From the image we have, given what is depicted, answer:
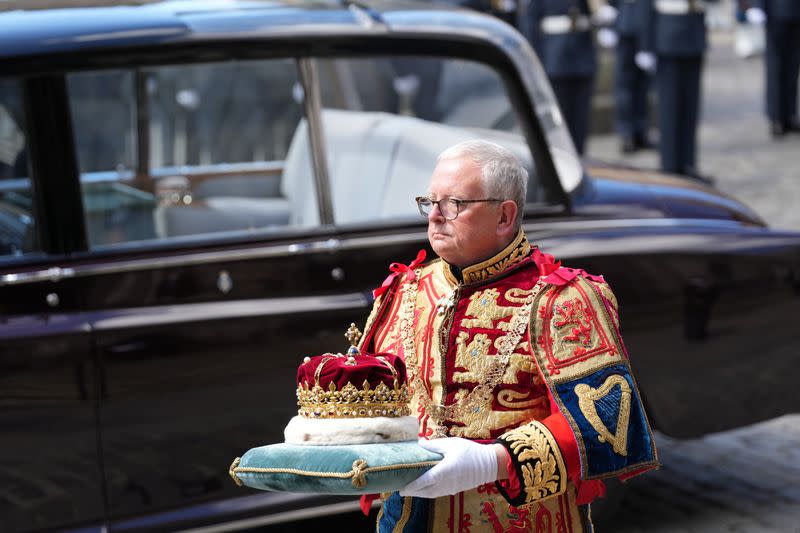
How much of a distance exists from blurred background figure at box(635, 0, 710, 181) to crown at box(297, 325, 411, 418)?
809cm

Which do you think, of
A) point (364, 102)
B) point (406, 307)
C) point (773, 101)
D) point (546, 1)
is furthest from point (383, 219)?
point (773, 101)

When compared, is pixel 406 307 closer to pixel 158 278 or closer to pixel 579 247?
pixel 158 278

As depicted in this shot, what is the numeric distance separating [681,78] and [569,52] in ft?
3.02

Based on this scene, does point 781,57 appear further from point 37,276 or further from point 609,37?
point 37,276

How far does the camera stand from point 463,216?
101 inches

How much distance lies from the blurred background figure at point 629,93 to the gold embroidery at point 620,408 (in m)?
9.82

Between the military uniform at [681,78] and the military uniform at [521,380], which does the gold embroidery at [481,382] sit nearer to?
the military uniform at [521,380]

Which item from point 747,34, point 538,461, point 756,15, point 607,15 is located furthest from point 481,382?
point 747,34

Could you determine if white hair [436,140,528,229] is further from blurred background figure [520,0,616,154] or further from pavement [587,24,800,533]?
blurred background figure [520,0,616,154]

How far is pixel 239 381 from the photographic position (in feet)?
13.3

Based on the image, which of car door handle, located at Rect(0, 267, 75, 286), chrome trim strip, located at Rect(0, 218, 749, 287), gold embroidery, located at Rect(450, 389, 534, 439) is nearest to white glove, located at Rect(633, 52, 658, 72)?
chrome trim strip, located at Rect(0, 218, 749, 287)

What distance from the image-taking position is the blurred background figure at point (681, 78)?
33.3ft

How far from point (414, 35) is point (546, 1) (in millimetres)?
6641

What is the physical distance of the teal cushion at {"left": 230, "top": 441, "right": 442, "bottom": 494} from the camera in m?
2.20
